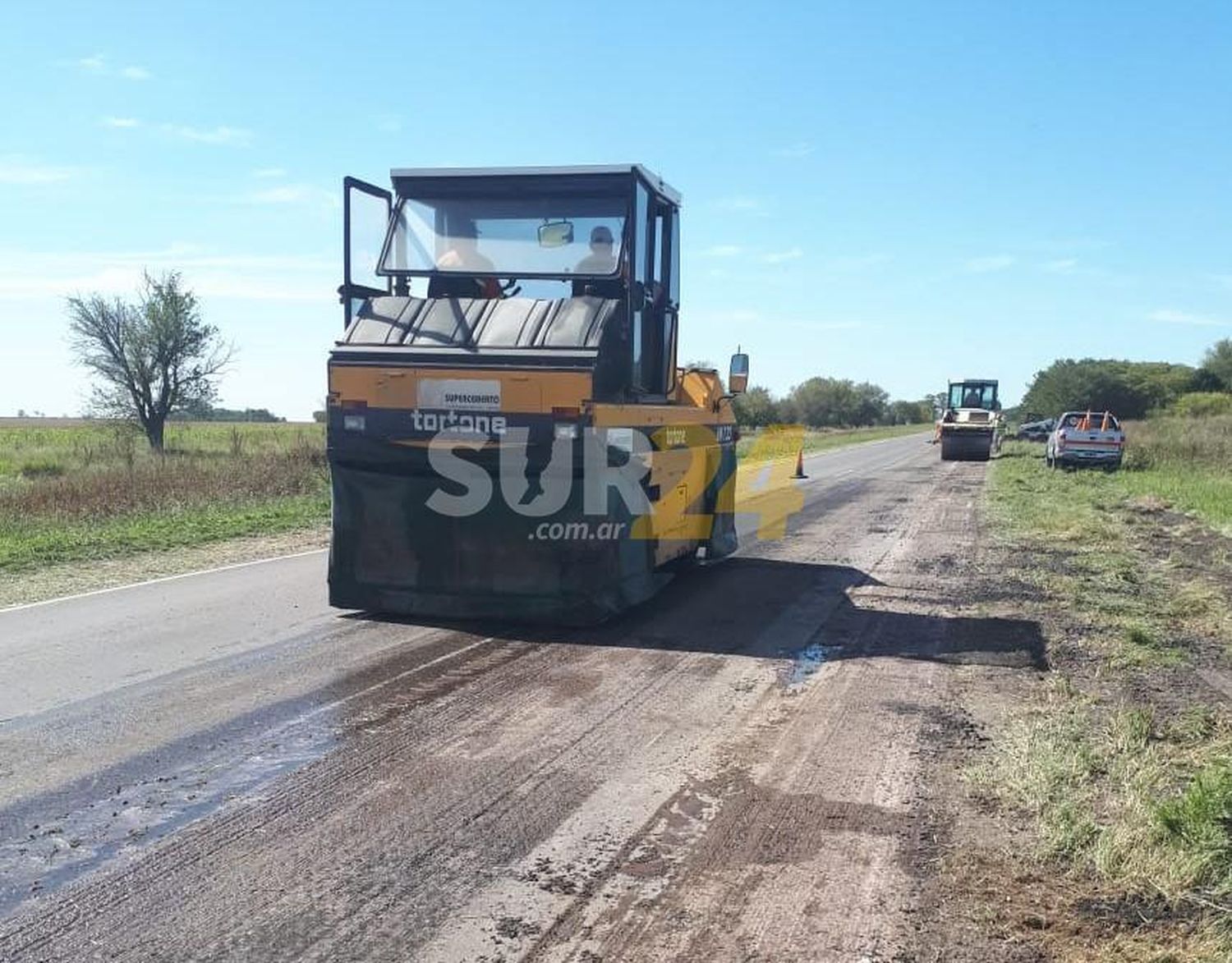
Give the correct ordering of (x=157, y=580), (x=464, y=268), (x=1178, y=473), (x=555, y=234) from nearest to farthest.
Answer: (x=555, y=234) < (x=464, y=268) < (x=157, y=580) < (x=1178, y=473)

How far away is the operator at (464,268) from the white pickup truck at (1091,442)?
2647 centimetres

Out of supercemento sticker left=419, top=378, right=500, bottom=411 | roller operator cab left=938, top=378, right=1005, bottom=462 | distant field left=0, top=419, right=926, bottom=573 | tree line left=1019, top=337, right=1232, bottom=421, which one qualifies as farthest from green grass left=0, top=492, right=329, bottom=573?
tree line left=1019, top=337, right=1232, bottom=421

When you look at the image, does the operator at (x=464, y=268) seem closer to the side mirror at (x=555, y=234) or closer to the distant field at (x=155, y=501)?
the side mirror at (x=555, y=234)

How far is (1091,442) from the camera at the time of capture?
31656 mm

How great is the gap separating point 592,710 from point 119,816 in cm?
260

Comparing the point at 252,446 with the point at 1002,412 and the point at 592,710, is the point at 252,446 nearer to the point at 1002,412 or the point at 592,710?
the point at 592,710

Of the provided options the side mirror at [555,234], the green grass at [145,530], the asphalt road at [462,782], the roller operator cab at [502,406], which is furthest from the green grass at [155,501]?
the side mirror at [555,234]

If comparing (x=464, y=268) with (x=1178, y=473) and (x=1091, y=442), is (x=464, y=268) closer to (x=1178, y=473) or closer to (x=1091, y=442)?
(x=1178, y=473)


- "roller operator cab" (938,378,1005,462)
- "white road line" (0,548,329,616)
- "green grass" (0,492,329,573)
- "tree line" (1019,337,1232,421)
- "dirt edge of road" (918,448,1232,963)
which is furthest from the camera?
"tree line" (1019,337,1232,421)

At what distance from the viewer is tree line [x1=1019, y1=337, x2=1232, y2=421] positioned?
7619 cm

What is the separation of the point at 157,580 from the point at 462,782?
7.17m

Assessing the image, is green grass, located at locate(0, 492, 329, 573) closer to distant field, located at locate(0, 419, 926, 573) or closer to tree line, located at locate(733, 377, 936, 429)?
distant field, located at locate(0, 419, 926, 573)

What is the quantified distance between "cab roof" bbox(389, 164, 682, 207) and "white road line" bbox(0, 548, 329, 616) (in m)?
4.60

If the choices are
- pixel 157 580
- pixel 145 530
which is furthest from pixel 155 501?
pixel 157 580
